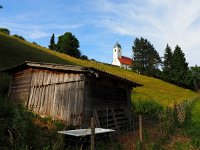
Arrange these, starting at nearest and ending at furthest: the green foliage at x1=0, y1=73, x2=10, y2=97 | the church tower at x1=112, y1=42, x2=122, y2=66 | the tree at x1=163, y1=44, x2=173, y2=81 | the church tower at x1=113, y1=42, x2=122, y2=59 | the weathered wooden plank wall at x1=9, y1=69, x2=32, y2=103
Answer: the weathered wooden plank wall at x1=9, y1=69, x2=32, y2=103 < the green foliage at x1=0, y1=73, x2=10, y2=97 < the tree at x1=163, y1=44, x2=173, y2=81 < the church tower at x1=112, y1=42, x2=122, y2=66 < the church tower at x1=113, y1=42, x2=122, y2=59

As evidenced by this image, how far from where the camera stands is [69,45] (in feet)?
277

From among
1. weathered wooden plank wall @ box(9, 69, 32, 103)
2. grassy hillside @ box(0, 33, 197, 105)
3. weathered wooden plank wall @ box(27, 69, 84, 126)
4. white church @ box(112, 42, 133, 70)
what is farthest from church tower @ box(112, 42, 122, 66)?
weathered wooden plank wall @ box(27, 69, 84, 126)

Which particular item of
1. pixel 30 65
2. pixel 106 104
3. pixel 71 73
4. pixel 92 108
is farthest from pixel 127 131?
pixel 30 65

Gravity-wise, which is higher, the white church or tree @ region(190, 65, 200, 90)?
the white church

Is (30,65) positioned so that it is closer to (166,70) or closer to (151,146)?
(151,146)

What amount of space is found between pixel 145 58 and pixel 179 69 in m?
11.9

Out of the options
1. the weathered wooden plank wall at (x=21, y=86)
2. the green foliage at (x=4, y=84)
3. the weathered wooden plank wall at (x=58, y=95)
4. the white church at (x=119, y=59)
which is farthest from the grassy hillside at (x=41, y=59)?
the white church at (x=119, y=59)

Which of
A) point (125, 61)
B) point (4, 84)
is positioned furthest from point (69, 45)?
point (4, 84)

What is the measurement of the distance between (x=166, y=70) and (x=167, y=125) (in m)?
66.1

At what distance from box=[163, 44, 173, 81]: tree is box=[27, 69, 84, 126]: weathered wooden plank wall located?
215ft

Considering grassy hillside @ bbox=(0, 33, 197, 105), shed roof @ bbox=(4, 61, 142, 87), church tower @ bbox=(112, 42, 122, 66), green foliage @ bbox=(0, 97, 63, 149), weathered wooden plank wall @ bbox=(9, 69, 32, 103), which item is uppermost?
church tower @ bbox=(112, 42, 122, 66)

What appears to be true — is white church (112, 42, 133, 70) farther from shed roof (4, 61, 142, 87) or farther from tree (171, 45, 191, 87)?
shed roof (4, 61, 142, 87)

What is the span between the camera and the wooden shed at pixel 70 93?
621 inches

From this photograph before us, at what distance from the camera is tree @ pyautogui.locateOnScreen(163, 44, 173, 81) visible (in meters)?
80.1
